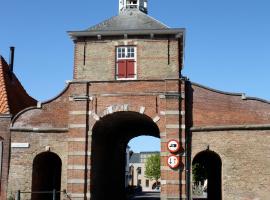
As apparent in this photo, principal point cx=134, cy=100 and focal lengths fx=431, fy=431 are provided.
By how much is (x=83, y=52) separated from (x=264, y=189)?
36.0ft

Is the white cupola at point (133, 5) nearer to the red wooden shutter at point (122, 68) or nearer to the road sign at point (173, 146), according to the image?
the red wooden shutter at point (122, 68)

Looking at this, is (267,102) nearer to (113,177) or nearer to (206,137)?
(206,137)

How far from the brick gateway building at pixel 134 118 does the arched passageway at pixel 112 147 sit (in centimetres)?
16

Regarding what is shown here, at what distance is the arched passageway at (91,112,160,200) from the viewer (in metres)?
21.7

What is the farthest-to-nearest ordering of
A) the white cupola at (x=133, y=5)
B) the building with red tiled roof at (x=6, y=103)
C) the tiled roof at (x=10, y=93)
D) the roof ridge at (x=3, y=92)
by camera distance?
the white cupola at (x=133, y=5)
the tiled roof at (x=10, y=93)
the roof ridge at (x=3, y=92)
the building with red tiled roof at (x=6, y=103)

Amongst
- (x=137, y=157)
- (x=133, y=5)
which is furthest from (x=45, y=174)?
(x=137, y=157)

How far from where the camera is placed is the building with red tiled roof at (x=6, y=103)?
21.2 meters

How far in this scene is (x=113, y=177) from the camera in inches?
1088

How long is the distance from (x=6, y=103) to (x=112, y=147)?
7578 mm

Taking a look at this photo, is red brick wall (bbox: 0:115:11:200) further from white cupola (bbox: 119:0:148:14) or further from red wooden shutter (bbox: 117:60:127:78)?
white cupola (bbox: 119:0:148:14)

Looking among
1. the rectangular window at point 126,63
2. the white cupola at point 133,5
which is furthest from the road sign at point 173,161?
the white cupola at point 133,5

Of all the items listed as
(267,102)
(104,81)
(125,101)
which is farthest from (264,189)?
(104,81)

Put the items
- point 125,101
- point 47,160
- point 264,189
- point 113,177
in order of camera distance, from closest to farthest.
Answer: point 264,189 → point 125,101 → point 47,160 → point 113,177

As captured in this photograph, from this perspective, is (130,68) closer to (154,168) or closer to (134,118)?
(134,118)
